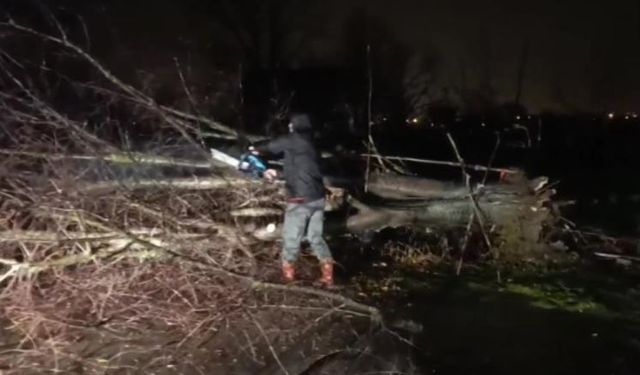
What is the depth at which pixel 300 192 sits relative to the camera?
5656 millimetres

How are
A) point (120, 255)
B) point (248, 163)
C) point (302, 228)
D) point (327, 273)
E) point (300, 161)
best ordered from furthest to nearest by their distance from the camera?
point (248, 163)
point (327, 273)
point (302, 228)
point (300, 161)
point (120, 255)

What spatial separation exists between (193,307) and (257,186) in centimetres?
167

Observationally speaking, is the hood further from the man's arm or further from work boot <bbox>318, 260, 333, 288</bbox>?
work boot <bbox>318, 260, 333, 288</bbox>

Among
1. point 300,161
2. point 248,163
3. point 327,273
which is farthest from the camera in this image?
point 248,163

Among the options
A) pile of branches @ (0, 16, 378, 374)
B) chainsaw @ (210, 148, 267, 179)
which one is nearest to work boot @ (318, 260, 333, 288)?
pile of branches @ (0, 16, 378, 374)

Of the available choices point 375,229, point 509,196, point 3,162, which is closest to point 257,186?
point 375,229

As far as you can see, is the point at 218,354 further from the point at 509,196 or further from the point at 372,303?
the point at 509,196

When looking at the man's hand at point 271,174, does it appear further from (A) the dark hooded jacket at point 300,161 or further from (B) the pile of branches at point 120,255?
(B) the pile of branches at point 120,255

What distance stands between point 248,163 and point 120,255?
53.7 inches

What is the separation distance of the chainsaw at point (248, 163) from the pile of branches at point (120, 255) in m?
0.20

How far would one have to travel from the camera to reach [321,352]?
4.62 metres

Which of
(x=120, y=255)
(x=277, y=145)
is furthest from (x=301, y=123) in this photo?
(x=120, y=255)

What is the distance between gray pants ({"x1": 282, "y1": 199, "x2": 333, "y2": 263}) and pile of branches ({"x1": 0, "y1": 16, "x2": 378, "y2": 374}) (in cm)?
29

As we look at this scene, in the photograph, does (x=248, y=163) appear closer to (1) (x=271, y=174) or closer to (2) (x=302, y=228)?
(1) (x=271, y=174)
